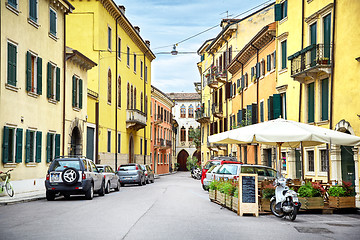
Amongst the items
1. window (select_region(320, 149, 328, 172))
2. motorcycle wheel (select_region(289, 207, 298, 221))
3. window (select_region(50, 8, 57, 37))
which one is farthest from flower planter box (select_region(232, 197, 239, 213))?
window (select_region(50, 8, 57, 37))

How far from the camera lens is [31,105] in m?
24.0

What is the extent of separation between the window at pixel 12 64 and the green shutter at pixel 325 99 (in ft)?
44.7

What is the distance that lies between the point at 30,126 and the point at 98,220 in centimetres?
1260

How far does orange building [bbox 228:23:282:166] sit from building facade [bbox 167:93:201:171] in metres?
52.7

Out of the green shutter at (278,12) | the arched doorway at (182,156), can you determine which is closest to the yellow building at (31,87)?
the green shutter at (278,12)

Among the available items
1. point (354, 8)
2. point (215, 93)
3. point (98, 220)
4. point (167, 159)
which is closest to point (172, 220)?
point (98, 220)

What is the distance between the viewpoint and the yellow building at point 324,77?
2027 centimetres

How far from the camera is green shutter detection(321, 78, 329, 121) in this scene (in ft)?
74.7

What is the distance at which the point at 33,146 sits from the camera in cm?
2417

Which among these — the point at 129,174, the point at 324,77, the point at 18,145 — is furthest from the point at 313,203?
the point at 129,174

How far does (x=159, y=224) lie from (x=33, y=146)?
557 inches

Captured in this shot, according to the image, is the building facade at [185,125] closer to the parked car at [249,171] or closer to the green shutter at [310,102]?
the green shutter at [310,102]

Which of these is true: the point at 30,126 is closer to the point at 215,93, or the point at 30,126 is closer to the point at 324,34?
the point at 324,34

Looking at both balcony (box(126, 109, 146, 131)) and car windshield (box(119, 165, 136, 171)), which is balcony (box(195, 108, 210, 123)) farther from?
car windshield (box(119, 165, 136, 171))
